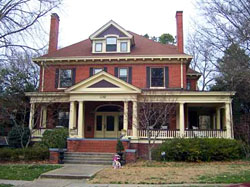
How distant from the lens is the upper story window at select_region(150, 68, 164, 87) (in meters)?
21.6

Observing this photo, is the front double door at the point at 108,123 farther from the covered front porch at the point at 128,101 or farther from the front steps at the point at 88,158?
the front steps at the point at 88,158

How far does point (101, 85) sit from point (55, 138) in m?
4.77

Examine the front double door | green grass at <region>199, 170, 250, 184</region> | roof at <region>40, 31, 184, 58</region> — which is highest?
roof at <region>40, 31, 184, 58</region>

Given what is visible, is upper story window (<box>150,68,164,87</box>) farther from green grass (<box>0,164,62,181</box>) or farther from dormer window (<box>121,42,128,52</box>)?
green grass (<box>0,164,62,181</box>)

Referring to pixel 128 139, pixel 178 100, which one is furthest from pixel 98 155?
pixel 178 100

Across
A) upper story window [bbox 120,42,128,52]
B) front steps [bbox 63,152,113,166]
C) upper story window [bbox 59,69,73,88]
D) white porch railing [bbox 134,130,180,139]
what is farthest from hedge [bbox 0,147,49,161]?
upper story window [bbox 120,42,128,52]

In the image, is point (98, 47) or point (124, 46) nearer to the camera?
point (124, 46)

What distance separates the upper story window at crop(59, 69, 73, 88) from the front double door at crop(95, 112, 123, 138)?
147 inches

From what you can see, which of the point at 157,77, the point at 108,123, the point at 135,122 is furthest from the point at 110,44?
the point at 135,122

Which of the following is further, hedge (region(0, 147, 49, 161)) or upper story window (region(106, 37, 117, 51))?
upper story window (region(106, 37, 117, 51))

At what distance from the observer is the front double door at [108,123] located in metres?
21.6

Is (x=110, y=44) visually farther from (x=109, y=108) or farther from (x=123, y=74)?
(x=109, y=108)

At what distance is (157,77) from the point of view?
21.8 metres

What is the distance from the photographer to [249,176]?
1001 centimetres
